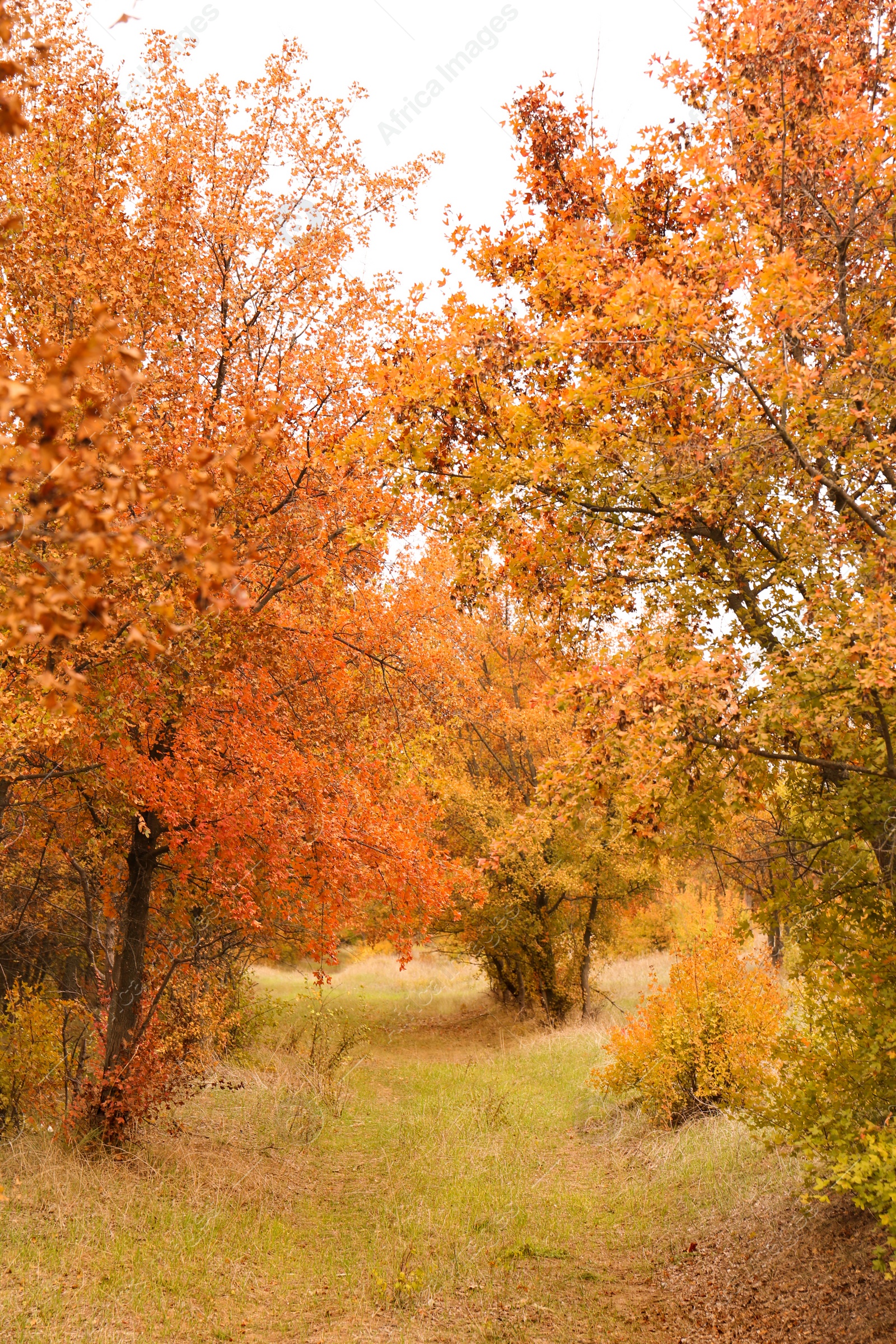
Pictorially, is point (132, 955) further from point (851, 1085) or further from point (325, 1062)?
point (851, 1085)

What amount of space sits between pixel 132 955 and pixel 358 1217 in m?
3.67

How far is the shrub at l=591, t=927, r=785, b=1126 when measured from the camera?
999cm

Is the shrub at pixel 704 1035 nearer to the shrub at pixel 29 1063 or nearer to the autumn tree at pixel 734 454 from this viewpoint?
the autumn tree at pixel 734 454

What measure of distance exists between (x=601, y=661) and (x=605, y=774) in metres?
1.26

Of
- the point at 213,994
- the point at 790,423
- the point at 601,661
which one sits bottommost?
the point at 213,994

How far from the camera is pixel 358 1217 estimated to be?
875 centimetres

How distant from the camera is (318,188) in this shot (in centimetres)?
1091

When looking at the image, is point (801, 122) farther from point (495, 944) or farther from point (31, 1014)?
point (495, 944)

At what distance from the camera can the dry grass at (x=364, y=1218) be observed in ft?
21.1

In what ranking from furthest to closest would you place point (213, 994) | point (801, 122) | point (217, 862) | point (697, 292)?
point (213, 994) < point (217, 862) < point (801, 122) < point (697, 292)

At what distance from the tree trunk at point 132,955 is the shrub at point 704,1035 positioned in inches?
237

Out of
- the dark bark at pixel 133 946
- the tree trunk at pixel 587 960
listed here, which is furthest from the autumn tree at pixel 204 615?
the tree trunk at pixel 587 960

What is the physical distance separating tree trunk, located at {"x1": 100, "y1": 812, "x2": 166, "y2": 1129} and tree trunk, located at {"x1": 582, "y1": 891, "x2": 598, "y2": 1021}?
13.9 meters

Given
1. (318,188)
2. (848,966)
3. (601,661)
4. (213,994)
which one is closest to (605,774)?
(601,661)
